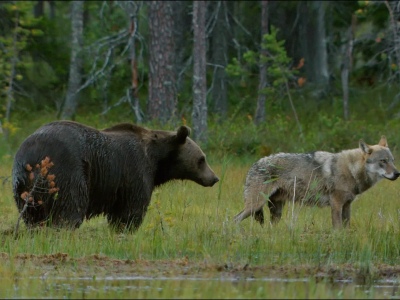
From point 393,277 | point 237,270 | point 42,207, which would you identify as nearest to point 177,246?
point 237,270

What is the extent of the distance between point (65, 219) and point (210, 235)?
5.38 feet

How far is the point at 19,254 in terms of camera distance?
659 cm

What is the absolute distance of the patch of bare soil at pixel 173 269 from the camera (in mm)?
6172

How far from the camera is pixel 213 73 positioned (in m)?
22.0

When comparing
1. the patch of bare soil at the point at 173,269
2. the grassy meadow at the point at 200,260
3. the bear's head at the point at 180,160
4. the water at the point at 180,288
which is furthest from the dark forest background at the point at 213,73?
the water at the point at 180,288

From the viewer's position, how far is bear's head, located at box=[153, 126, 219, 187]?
8.77 metres

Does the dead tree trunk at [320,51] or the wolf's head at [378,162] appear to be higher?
the dead tree trunk at [320,51]

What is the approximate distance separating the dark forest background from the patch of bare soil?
9.18 metres

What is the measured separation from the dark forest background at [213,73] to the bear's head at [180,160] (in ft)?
Answer: 21.5

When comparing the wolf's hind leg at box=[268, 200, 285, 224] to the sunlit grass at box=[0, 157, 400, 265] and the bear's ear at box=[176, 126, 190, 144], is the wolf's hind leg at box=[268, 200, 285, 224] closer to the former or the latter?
the sunlit grass at box=[0, 157, 400, 265]

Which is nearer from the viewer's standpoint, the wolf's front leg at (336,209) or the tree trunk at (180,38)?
the wolf's front leg at (336,209)

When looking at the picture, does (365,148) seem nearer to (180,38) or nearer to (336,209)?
(336,209)

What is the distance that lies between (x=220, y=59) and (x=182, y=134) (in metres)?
14.3

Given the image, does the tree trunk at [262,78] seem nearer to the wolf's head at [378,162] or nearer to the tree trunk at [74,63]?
the tree trunk at [74,63]
